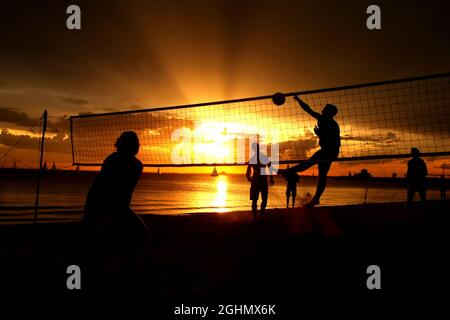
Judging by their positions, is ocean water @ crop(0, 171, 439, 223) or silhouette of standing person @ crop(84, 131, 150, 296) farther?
ocean water @ crop(0, 171, 439, 223)

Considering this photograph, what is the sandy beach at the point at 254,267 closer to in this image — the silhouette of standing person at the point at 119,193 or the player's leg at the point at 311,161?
the silhouette of standing person at the point at 119,193

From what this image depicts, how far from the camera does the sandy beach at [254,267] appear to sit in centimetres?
351

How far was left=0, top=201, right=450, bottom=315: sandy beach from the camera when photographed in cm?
351

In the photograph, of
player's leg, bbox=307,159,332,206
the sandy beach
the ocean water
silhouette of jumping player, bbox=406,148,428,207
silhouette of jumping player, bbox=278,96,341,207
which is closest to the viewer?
the sandy beach

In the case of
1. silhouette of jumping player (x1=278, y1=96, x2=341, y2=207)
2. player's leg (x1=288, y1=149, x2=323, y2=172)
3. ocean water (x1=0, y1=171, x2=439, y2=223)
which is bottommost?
ocean water (x1=0, y1=171, x2=439, y2=223)

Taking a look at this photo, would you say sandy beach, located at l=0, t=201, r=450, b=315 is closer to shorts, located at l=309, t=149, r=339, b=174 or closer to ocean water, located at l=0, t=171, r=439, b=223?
shorts, located at l=309, t=149, r=339, b=174

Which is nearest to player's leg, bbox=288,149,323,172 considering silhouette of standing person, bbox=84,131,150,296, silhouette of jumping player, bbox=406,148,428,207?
silhouette of standing person, bbox=84,131,150,296

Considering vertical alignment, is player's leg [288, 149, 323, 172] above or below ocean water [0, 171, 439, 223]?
above

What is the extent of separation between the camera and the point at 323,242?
6.39 m

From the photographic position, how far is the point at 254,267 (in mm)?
4625

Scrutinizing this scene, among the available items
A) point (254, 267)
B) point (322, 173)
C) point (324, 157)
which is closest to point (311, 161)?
point (324, 157)

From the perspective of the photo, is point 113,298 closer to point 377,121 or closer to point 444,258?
point 444,258

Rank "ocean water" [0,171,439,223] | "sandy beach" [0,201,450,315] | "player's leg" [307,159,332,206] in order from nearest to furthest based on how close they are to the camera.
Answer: "sandy beach" [0,201,450,315]
"player's leg" [307,159,332,206]
"ocean water" [0,171,439,223]

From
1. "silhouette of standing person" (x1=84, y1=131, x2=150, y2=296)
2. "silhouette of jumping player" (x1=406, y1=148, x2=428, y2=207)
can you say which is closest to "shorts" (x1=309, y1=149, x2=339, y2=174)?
"silhouette of standing person" (x1=84, y1=131, x2=150, y2=296)
